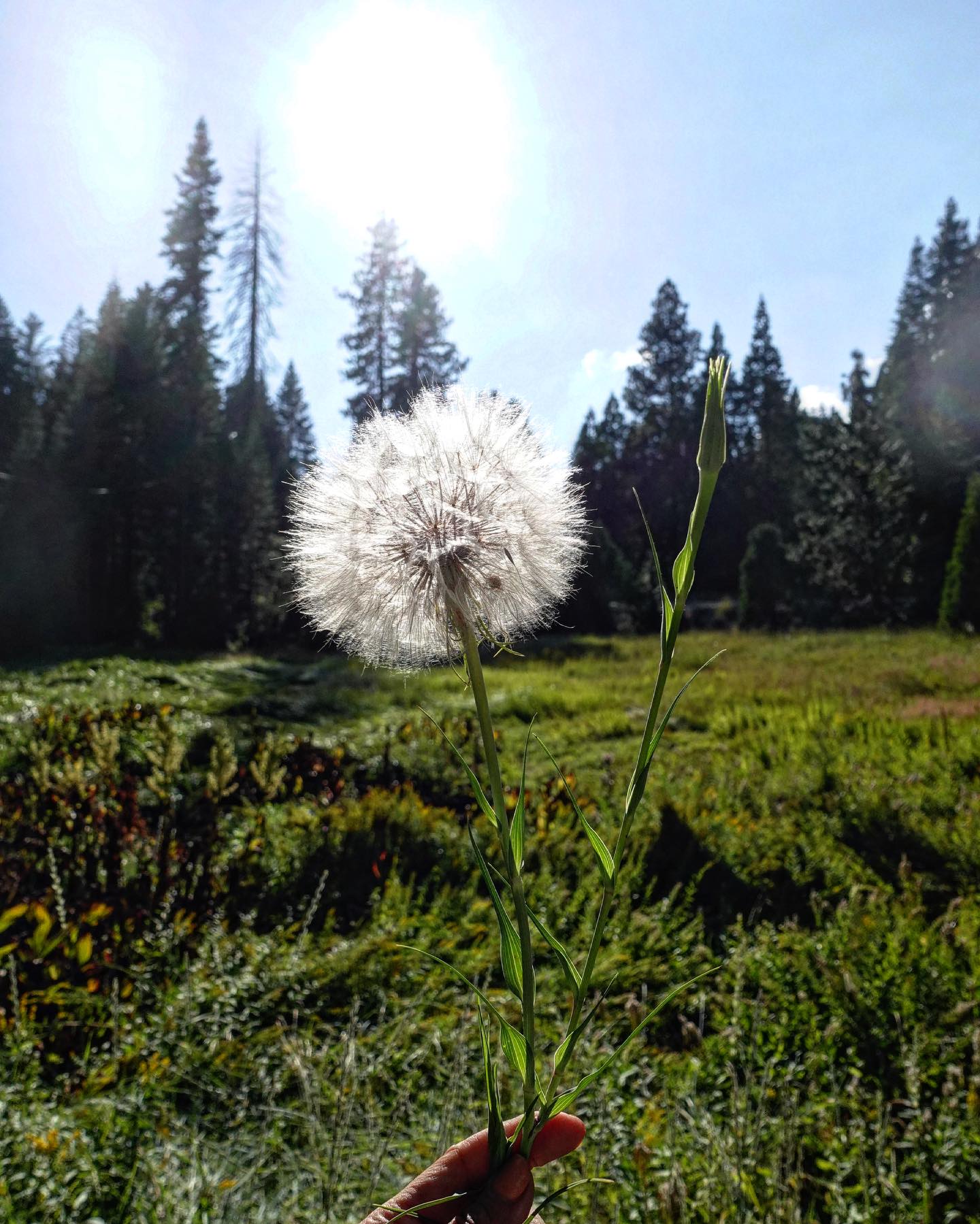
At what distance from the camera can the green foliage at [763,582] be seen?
20953 millimetres

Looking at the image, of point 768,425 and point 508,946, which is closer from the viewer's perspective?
point 508,946

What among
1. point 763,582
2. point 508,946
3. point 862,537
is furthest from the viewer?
point 862,537

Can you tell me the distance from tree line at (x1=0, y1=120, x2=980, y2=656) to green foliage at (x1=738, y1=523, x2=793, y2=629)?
0.06m

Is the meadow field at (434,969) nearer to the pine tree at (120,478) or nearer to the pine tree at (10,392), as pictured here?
the pine tree at (120,478)

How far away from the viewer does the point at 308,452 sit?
15844 millimetres

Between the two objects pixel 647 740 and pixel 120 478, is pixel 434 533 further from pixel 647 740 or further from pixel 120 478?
pixel 120 478

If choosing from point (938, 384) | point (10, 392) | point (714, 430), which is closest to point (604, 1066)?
point (714, 430)

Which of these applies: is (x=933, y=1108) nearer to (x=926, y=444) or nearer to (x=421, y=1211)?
(x=421, y=1211)

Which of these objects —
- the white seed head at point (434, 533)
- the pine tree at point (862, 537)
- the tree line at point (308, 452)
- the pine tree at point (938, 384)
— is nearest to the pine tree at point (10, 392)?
the tree line at point (308, 452)

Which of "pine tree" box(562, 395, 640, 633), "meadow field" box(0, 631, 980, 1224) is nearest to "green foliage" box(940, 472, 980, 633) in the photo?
"pine tree" box(562, 395, 640, 633)

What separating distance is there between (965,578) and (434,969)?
1929cm

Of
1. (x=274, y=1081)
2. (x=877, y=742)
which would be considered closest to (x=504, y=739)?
(x=877, y=742)

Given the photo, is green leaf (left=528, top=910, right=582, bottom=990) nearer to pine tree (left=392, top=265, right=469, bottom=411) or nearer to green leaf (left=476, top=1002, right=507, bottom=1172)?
green leaf (left=476, top=1002, right=507, bottom=1172)

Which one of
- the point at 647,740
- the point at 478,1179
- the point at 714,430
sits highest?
the point at 714,430
